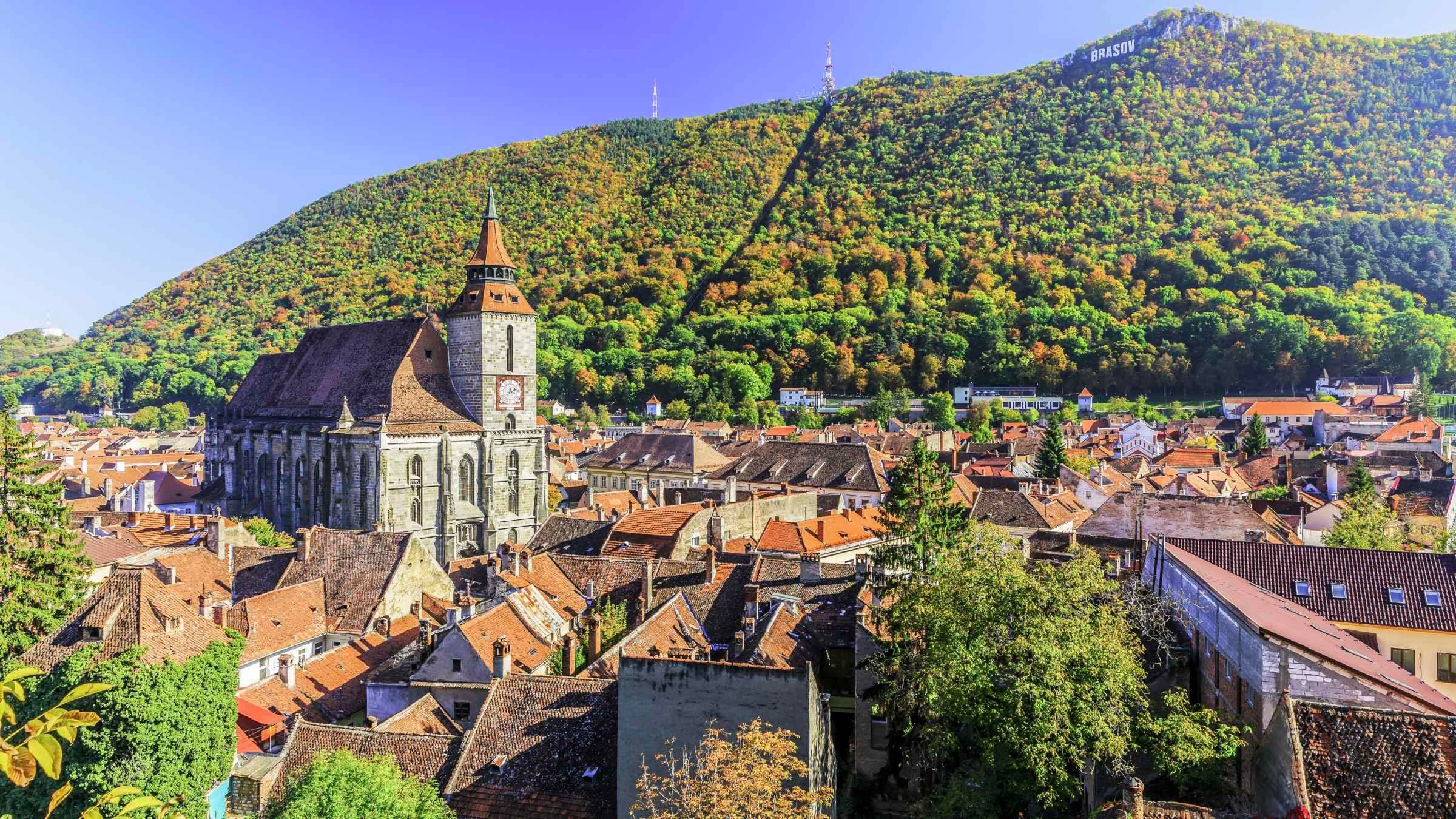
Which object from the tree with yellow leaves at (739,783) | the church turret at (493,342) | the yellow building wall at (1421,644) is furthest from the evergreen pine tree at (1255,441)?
the tree with yellow leaves at (739,783)

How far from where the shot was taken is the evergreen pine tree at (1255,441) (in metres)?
94.2

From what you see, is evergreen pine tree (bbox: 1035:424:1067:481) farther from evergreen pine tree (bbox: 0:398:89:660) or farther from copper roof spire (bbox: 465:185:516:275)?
evergreen pine tree (bbox: 0:398:89:660)

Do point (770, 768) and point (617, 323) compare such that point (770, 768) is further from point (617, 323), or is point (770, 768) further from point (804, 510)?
point (617, 323)

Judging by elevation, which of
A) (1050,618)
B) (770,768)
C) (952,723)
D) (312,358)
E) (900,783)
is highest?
(312,358)

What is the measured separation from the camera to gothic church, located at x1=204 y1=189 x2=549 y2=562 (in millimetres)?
56094

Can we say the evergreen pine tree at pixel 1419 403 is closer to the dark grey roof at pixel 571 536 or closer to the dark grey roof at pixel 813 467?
the dark grey roof at pixel 813 467

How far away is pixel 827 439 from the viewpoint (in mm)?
105312

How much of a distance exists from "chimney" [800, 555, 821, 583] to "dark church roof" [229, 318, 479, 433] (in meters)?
30.5

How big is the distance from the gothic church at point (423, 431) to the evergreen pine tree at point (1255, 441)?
72.4 m

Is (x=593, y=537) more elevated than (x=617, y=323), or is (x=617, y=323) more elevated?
(x=617, y=323)

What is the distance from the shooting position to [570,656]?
2731cm

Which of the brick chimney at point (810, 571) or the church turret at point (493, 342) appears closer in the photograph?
the brick chimney at point (810, 571)

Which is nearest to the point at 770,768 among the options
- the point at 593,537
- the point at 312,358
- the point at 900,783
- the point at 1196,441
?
the point at 900,783

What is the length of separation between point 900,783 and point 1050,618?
26.6 ft
